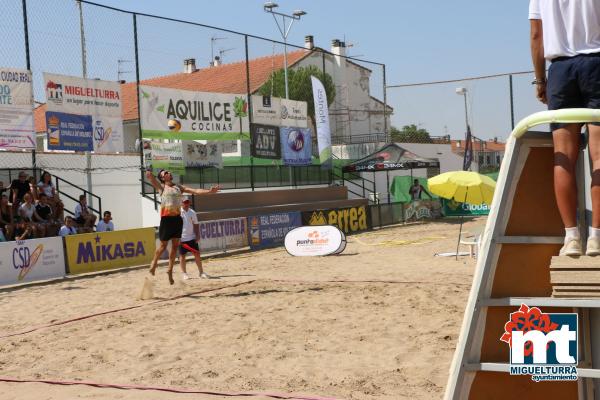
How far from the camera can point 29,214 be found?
53.3ft

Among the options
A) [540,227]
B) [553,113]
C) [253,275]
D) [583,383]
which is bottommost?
[253,275]

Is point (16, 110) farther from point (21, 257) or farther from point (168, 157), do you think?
point (168, 157)

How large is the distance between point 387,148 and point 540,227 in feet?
101

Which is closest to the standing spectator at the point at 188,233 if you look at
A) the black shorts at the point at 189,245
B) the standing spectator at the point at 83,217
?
the black shorts at the point at 189,245

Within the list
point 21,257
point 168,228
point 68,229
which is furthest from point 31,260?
point 168,228

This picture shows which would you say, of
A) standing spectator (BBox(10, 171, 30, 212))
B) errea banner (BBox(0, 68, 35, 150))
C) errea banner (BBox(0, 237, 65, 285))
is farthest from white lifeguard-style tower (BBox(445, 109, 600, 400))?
errea banner (BBox(0, 68, 35, 150))

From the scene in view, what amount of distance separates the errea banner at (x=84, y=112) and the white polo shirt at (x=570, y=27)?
16.7 metres

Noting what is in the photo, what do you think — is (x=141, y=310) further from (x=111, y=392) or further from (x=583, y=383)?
(x=583, y=383)

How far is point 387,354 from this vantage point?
7.12 metres

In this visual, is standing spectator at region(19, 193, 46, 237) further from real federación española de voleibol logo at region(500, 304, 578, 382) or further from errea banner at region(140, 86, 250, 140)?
real federación española de voleibol logo at region(500, 304, 578, 382)

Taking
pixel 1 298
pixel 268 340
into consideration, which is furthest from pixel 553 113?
pixel 1 298

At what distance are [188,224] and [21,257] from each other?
Answer: 372 centimetres

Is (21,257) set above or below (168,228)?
below

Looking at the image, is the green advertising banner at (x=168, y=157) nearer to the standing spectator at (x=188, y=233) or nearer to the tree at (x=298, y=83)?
the standing spectator at (x=188, y=233)
